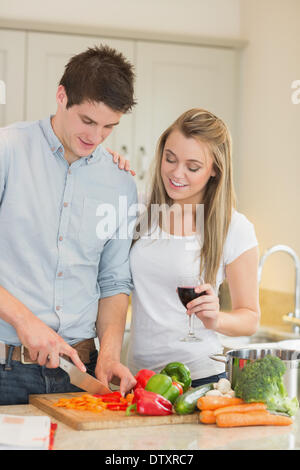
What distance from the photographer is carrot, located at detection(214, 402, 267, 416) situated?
1523mm

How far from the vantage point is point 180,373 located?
175 centimetres

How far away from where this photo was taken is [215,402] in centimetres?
156

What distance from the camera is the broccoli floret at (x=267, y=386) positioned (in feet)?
5.09

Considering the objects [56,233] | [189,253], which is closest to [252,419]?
[189,253]

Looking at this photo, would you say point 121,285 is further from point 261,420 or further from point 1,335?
point 261,420

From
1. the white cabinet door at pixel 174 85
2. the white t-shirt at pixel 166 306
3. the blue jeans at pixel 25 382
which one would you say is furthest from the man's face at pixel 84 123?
the white cabinet door at pixel 174 85

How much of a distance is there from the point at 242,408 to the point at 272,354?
0.25 meters

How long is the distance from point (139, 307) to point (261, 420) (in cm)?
62

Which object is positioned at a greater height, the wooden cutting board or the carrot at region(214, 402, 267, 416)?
the carrot at region(214, 402, 267, 416)

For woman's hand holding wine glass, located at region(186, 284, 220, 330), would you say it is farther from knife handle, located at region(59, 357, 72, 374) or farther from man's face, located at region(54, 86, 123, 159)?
man's face, located at region(54, 86, 123, 159)

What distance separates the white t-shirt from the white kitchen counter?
1.53ft

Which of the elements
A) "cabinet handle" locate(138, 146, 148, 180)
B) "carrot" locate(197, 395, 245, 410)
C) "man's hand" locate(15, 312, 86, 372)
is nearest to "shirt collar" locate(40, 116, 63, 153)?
"man's hand" locate(15, 312, 86, 372)

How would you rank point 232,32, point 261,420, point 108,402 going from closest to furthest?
1. point 261,420
2. point 108,402
3. point 232,32

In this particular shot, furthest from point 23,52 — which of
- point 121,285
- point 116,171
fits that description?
point 121,285
